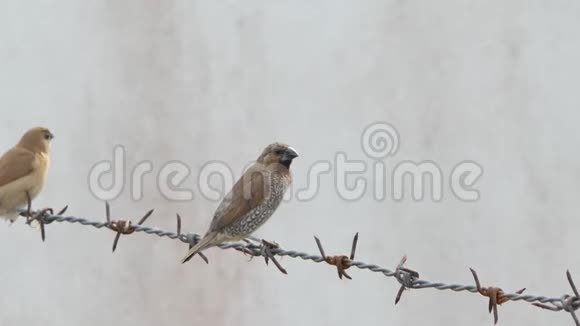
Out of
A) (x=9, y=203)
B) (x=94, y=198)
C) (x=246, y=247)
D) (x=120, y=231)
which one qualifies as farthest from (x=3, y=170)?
(x=94, y=198)

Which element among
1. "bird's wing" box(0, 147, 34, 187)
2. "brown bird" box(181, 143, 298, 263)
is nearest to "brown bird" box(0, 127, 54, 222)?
"bird's wing" box(0, 147, 34, 187)

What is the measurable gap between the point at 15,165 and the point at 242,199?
129 cm

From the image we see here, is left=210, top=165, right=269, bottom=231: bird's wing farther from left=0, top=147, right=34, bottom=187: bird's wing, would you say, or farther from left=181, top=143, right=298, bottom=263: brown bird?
left=0, top=147, right=34, bottom=187: bird's wing

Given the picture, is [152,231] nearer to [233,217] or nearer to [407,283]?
[233,217]

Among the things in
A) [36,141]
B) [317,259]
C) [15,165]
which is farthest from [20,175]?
[317,259]

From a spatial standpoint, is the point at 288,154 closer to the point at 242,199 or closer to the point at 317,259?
the point at 242,199

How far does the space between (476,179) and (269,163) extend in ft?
13.6

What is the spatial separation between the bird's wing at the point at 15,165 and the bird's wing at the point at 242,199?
117 centimetres

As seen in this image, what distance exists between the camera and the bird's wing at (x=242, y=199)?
3377 millimetres

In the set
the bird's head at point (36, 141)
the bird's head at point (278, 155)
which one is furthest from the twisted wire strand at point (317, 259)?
the bird's head at point (36, 141)

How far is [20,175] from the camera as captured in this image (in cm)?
417

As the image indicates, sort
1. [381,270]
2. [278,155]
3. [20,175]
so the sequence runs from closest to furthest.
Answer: [381,270]
[278,155]
[20,175]

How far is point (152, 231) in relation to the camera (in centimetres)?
304

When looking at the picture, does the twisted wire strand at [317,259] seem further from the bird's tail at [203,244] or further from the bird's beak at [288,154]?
the bird's beak at [288,154]
